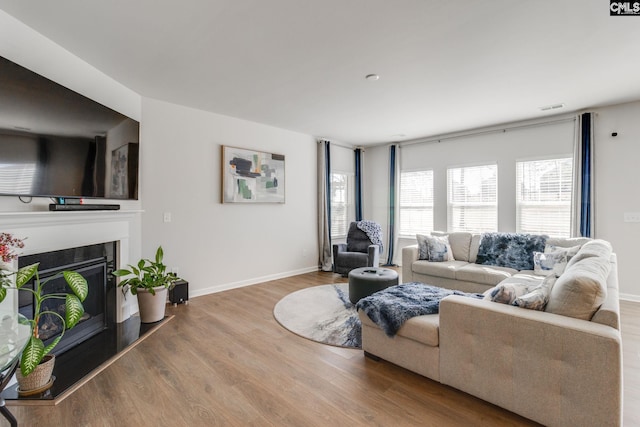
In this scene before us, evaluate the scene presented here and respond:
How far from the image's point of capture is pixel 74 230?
255cm

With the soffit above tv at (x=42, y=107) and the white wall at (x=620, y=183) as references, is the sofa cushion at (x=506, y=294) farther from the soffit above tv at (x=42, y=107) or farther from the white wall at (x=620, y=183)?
the soffit above tv at (x=42, y=107)

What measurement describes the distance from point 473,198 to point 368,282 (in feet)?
9.79

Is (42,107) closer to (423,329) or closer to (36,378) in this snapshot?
(36,378)

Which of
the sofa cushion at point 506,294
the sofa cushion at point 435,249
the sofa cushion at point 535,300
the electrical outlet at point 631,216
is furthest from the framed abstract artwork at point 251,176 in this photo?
the electrical outlet at point 631,216

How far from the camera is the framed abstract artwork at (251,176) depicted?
14.3ft

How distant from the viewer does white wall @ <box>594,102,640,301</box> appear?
12.6 feet

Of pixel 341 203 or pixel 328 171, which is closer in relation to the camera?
pixel 328 171

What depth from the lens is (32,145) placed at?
212cm

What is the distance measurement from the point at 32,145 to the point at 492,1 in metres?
3.31

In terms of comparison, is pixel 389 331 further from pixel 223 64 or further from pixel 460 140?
pixel 460 140

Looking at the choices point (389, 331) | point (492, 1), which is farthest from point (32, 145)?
point (492, 1)

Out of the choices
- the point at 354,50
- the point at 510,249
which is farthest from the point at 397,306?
the point at 510,249

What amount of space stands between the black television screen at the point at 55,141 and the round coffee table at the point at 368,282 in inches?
106

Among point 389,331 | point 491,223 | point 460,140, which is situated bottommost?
point 389,331
